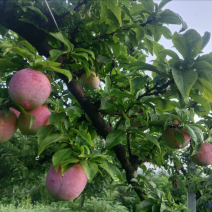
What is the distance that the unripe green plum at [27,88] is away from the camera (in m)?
0.57

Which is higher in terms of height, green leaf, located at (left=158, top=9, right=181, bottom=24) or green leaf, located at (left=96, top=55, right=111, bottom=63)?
green leaf, located at (left=158, top=9, right=181, bottom=24)

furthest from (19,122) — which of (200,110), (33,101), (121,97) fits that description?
(200,110)

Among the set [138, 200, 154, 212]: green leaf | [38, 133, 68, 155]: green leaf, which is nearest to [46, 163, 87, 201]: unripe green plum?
[38, 133, 68, 155]: green leaf

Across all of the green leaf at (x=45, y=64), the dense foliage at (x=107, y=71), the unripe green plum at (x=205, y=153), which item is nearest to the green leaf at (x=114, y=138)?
the dense foliage at (x=107, y=71)

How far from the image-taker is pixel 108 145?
778 millimetres

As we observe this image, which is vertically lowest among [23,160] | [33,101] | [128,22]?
[23,160]

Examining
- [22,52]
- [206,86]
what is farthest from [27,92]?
[206,86]

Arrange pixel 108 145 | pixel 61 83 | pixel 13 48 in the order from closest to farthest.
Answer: pixel 13 48 → pixel 108 145 → pixel 61 83

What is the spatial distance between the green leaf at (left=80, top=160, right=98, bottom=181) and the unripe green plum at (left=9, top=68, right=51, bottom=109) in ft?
0.75

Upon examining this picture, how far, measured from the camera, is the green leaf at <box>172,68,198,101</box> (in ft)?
1.76

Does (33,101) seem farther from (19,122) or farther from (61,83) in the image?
(61,83)

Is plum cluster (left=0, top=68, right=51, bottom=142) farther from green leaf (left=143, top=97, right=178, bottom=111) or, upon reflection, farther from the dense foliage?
green leaf (left=143, top=97, right=178, bottom=111)

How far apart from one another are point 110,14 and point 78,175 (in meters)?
0.61

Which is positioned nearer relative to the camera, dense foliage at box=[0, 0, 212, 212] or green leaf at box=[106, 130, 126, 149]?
dense foliage at box=[0, 0, 212, 212]
